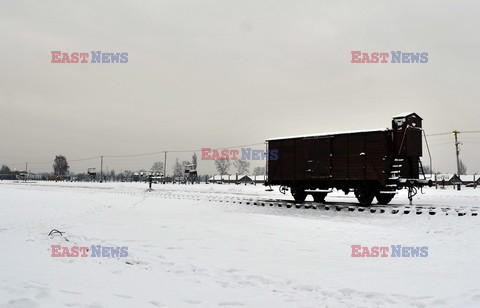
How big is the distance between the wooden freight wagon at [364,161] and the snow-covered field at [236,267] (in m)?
5.40

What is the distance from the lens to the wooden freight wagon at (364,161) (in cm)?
1636

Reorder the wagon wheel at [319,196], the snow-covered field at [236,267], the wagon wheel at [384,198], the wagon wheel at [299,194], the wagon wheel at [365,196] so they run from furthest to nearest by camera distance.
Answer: the wagon wheel at [299,194], the wagon wheel at [319,196], the wagon wheel at [384,198], the wagon wheel at [365,196], the snow-covered field at [236,267]

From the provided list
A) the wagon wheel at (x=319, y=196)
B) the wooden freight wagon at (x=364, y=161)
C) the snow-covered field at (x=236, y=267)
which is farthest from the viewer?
the wagon wheel at (x=319, y=196)

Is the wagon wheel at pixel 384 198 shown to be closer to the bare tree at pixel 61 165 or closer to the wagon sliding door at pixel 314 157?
the wagon sliding door at pixel 314 157

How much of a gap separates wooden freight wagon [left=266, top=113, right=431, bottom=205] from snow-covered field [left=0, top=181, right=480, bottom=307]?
213 inches

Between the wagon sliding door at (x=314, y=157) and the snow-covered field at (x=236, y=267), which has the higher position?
the wagon sliding door at (x=314, y=157)

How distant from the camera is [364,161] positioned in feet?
55.1

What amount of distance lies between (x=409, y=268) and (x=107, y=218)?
9833 millimetres

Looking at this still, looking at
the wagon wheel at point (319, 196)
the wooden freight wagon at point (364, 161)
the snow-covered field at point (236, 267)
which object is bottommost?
the snow-covered field at point (236, 267)

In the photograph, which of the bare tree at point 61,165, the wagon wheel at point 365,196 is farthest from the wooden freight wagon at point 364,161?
the bare tree at point 61,165

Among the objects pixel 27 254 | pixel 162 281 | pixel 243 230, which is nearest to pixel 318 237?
pixel 243 230

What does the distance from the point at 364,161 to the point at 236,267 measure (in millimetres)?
12175

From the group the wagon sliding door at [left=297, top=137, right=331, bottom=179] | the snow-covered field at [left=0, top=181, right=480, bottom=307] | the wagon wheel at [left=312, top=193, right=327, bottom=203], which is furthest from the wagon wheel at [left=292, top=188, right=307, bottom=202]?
the snow-covered field at [left=0, top=181, right=480, bottom=307]

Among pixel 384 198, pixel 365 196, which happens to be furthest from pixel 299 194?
pixel 384 198
